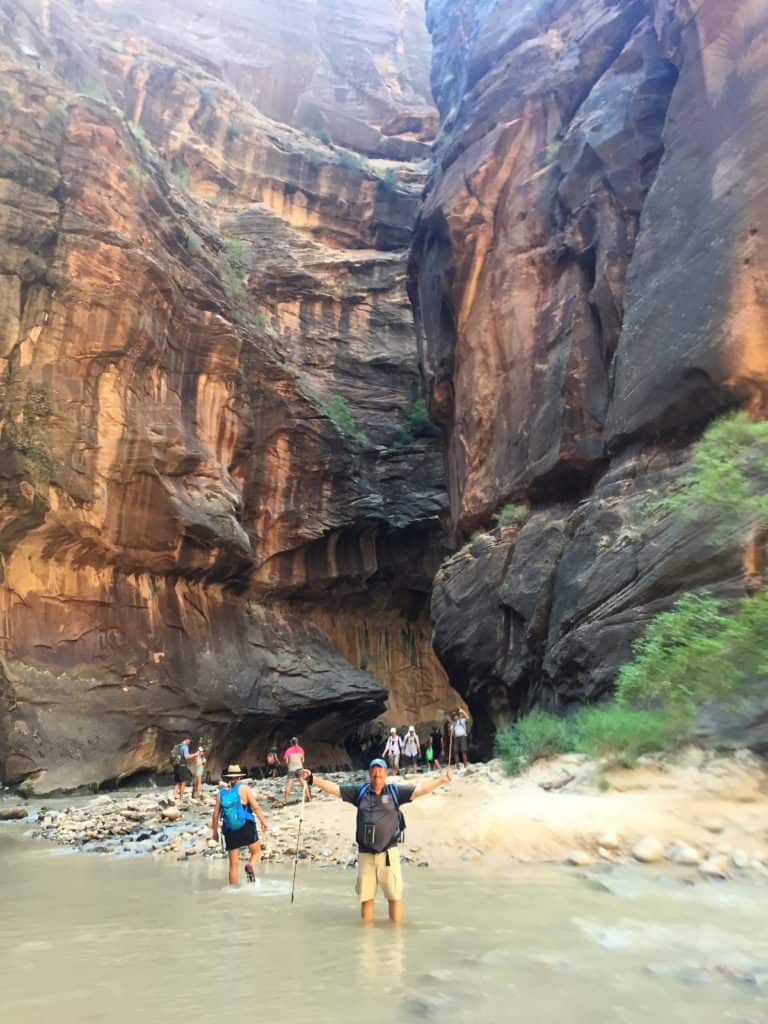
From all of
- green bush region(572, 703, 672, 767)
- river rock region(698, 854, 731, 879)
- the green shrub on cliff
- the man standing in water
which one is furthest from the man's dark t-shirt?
the green shrub on cliff

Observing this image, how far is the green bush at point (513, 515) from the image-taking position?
65.7ft

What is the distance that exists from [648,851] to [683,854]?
0.28m

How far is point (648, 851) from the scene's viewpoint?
6.46m

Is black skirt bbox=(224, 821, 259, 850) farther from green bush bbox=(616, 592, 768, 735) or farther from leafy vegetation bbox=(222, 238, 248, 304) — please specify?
leafy vegetation bbox=(222, 238, 248, 304)

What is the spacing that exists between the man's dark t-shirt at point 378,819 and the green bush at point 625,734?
4.34 m

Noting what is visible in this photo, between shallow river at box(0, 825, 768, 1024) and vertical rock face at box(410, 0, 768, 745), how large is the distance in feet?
19.9

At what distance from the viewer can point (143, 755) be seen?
23.0 m

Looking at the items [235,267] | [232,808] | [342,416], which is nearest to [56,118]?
[235,267]

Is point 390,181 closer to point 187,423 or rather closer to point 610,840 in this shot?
point 187,423

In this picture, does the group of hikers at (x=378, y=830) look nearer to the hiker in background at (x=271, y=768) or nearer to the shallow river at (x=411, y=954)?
the shallow river at (x=411, y=954)

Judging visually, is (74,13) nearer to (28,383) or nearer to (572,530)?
(28,383)

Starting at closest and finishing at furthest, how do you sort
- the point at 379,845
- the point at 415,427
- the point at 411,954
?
the point at 411,954
the point at 379,845
the point at 415,427

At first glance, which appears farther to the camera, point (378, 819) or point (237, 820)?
point (237, 820)

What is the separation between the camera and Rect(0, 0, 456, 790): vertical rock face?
2280 cm
